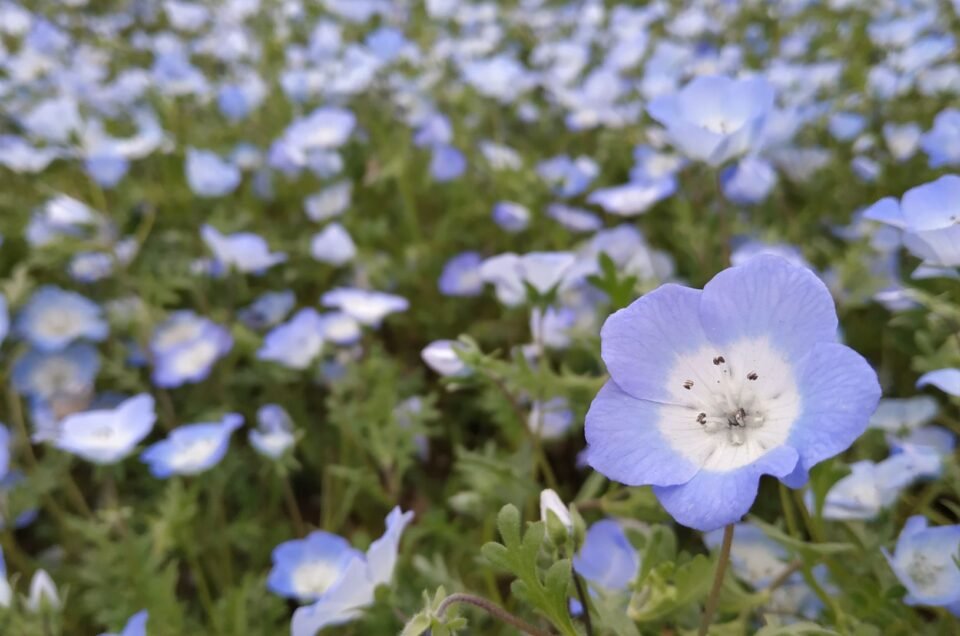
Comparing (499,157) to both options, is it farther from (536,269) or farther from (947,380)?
(947,380)

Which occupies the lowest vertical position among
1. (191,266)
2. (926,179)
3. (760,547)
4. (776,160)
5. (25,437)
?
(25,437)

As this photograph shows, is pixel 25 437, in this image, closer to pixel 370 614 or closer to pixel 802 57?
pixel 370 614

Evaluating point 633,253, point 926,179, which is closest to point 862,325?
point 926,179

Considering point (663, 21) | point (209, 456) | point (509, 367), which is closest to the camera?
point (509, 367)

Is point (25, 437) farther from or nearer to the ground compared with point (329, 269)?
nearer to the ground

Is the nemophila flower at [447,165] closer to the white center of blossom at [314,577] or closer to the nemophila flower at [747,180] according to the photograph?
the nemophila flower at [747,180]

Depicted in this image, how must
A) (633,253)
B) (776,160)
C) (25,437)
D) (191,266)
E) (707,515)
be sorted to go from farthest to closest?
1. (776,160)
2. (191,266)
3. (633,253)
4. (25,437)
5. (707,515)

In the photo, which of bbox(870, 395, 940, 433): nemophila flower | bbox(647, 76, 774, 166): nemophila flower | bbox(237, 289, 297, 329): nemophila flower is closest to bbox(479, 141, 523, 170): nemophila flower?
bbox(237, 289, 297, 329): nemophila flower

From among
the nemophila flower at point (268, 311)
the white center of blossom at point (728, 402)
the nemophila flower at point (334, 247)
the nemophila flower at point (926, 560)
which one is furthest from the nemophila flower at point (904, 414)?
the nemophila flower at point (268, 311)
